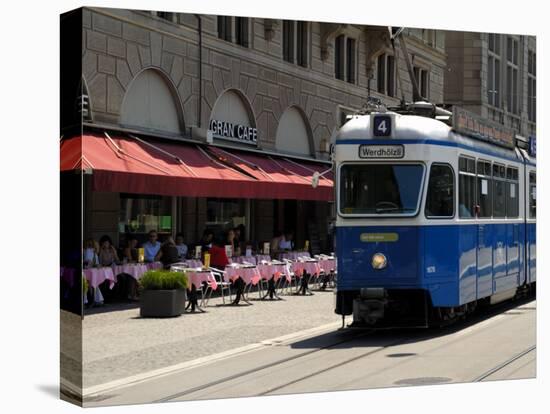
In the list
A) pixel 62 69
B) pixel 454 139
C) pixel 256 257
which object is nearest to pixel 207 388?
pixel 256 257

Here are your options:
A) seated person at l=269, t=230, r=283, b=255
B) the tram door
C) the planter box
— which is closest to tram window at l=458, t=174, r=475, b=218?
the tram door

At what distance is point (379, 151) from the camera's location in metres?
15.7

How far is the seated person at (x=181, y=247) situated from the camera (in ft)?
46.9

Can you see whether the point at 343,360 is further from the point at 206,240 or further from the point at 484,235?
the point at 484,235

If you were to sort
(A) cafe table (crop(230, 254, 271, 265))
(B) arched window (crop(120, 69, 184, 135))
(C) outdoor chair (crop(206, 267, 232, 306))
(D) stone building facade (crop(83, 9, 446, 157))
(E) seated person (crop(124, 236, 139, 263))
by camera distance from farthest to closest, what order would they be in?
(A) cafe table (crop(230, 254, 271, 265))
(C) outdoor chair (crop(206, 267, 232, 306))
(B) arched window (crop(120, 69, 184, 135))
(E) seated person (crop(124, 236, 139, 263))
(D) stone building facade (crop(83, 9, 446, 157))

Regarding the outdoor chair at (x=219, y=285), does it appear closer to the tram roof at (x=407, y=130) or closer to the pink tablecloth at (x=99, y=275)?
the pink tablecloth at (x=99, y=275)

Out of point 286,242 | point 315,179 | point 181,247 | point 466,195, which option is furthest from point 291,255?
point 466,195

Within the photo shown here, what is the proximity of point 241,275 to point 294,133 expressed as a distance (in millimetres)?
2246

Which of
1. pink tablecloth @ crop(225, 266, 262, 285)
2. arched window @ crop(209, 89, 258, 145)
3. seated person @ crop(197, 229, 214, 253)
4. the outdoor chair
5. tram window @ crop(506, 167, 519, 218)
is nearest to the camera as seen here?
pink tablecloth @ crop(225, 266, 262, 285)

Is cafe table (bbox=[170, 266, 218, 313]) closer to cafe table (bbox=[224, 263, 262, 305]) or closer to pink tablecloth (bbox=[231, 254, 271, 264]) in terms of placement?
cafe table (bbox=[224, 263, 262, 305])

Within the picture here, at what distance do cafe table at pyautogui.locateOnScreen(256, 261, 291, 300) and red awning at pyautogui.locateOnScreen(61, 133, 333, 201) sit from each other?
0.89 metres

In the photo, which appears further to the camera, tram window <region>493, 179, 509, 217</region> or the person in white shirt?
tram window <region>493, 179, 509, 217</region>

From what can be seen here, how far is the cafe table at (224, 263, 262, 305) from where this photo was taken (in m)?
14.3

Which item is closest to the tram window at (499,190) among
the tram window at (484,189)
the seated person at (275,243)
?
the tram window at (484,189)
